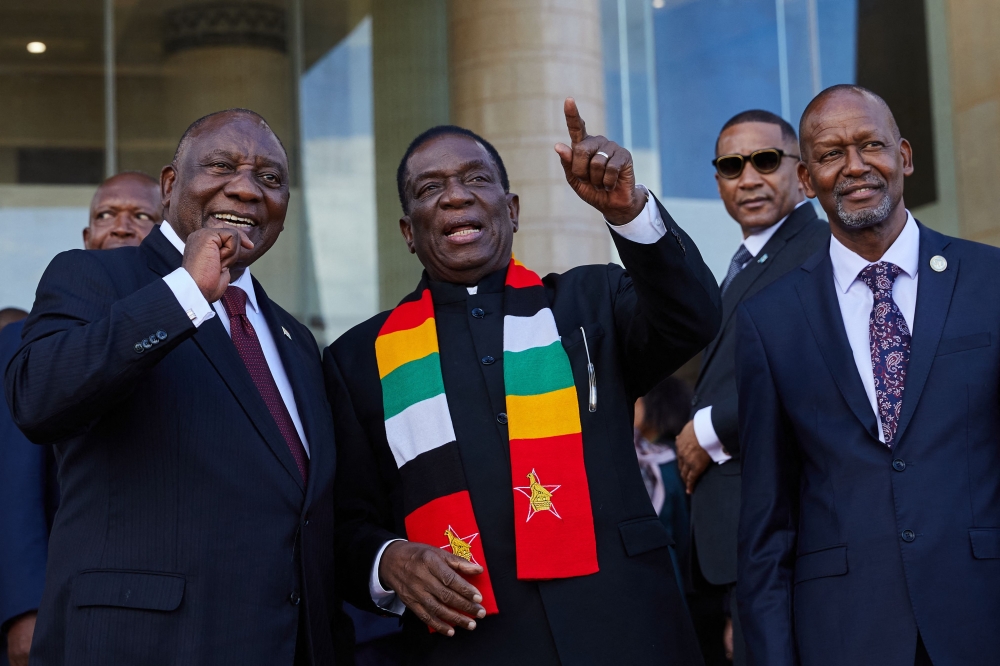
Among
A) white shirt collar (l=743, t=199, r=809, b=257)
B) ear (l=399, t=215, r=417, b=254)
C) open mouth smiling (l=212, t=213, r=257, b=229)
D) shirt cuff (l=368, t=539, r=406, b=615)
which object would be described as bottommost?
shirt cuff (l=368, t=539, r=406, b=615)

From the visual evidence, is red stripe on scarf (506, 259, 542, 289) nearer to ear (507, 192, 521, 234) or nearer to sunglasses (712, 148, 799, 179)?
ear (507, 192, 521, 234)

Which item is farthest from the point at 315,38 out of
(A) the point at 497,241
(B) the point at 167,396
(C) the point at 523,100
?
(B) the point at 167,396

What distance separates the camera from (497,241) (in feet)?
11.6

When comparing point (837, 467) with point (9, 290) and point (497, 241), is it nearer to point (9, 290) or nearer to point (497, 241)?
point (497, 241)

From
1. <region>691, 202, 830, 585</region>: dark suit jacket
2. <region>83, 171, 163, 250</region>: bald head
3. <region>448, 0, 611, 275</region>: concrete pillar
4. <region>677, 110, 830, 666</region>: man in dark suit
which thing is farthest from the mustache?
<region>448, 0, 611, 275</region>: concrete pillar

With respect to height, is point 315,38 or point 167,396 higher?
point 315,38

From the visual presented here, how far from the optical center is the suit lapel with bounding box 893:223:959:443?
301cm

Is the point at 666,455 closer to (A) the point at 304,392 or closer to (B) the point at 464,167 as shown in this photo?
(B) the point at 464,167

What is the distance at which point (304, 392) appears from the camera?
3.18 meters

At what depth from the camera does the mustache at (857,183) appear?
3.32 meters

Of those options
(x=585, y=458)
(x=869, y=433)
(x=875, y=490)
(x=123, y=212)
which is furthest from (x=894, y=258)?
(x=123, y=212)

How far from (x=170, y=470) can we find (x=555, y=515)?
978mm

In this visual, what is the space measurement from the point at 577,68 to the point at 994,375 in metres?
6.78

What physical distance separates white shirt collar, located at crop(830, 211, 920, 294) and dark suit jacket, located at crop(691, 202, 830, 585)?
31.4 inches
